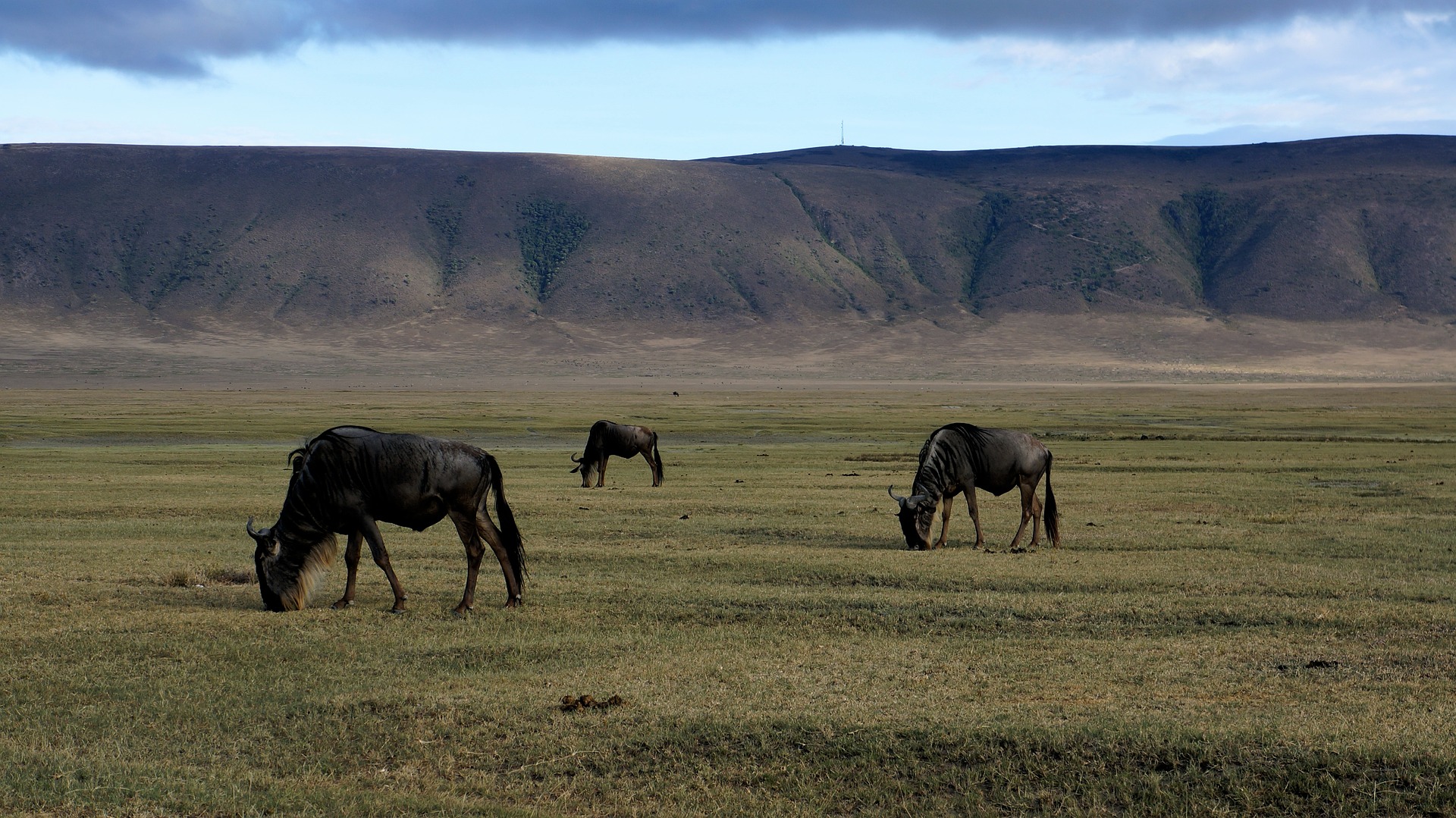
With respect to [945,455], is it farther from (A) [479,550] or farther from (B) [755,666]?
(B) [755,666]

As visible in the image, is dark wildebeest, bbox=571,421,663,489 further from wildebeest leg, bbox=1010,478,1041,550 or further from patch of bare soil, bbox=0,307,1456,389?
patch of bare soil, bbox=0,307,1456,389

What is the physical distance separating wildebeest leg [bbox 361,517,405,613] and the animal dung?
4.29m

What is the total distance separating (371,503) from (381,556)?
1.86 feet

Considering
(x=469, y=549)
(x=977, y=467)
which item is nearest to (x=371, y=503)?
(x=469, y=549)

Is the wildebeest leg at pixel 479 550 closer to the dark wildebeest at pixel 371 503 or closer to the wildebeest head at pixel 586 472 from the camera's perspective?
the dark wildebeest at pixel 371 503

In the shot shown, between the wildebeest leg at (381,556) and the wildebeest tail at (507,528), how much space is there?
3.95 feet

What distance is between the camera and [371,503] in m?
13.9

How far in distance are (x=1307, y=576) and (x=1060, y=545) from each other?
407 centimetres

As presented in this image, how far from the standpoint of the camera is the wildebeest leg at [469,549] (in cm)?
1402

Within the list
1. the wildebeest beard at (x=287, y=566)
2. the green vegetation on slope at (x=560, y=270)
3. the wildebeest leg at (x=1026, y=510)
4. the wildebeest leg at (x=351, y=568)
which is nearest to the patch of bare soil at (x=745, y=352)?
the green vegetation on slope at (x=560, y=270)

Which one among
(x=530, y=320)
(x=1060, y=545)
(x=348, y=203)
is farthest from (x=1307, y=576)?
(x=348, y=203)

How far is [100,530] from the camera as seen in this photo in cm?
2119

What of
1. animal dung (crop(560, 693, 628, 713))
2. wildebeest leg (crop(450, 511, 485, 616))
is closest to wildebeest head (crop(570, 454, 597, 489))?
wildebeest leg (crop(450, 511, 485, 616))

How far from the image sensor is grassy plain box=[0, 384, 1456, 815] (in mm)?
8539
